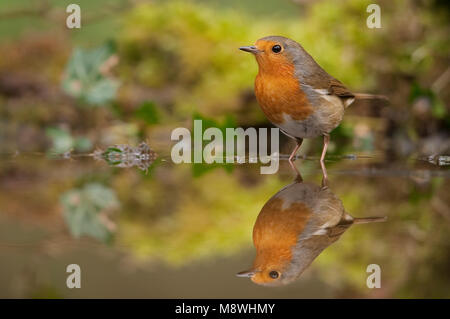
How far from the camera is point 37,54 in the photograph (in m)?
4.54

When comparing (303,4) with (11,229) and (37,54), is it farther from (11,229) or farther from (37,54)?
(11,229)

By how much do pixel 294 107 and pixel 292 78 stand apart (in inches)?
3.9

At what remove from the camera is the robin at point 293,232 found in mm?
881

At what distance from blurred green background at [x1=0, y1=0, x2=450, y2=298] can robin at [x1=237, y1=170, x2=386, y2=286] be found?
27 mm

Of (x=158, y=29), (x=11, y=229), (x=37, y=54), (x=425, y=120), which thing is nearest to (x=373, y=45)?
(x=425, y=120)

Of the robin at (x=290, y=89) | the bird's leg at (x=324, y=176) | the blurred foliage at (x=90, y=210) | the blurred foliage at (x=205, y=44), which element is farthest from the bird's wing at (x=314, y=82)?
the blurred foliage at (x=205, y=44)

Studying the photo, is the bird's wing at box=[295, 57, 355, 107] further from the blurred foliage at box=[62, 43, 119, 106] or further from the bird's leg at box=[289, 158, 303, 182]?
the blurred foliage at box=[62, 43, 119, 106]

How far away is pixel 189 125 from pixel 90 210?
7.43 feet

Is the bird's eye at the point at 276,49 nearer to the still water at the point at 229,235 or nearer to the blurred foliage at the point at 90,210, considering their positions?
the still water at the point at 229,235

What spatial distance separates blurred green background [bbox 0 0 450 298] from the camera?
2.85 feet

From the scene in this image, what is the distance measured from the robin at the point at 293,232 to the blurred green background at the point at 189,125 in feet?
0.09

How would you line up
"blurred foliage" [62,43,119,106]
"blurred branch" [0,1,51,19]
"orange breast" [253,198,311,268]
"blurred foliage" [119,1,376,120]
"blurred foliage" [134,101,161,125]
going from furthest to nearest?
"blurred branch" [0,1,51,19] → "blurred foliage" [119,1,376,120] → "blurred foliage" [62,43,119,106] → "blurred foliage" [134,101,161,125] → "orange breast" [253,198,311,268]

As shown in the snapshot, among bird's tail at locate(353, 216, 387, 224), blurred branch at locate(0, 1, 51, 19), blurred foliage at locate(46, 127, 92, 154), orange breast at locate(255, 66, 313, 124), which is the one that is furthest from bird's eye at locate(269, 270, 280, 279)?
blurred branch at locate(0, 1, 51, 19)

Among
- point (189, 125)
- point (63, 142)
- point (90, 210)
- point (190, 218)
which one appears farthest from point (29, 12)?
point (190, 218)
